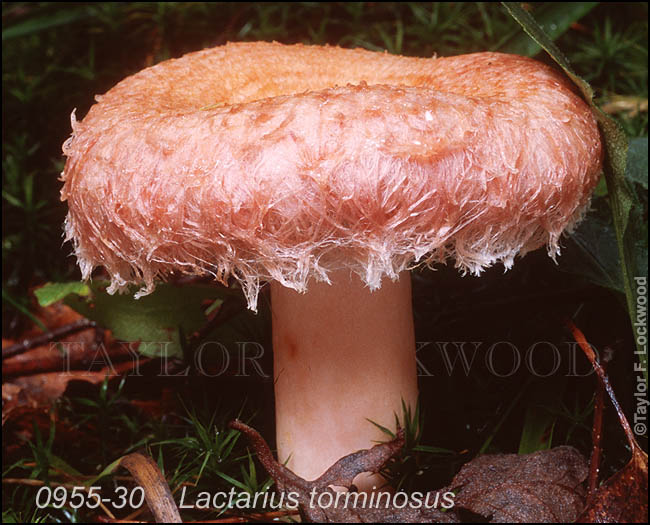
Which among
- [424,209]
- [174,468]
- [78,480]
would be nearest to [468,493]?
[424,209]

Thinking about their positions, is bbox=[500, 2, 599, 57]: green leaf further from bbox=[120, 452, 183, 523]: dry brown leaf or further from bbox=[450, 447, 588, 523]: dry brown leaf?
Result: bbox=[120, 452, 183, 523]: dry brown leaf

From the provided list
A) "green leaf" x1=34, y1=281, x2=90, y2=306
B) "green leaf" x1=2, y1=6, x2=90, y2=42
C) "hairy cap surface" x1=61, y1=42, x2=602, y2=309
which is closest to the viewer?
"hairy cap surface" x1=61, y1=42, x2=602, y2=309

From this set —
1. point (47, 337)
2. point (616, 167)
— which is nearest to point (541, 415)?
point (616, 167)

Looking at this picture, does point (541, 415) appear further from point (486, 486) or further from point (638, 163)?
point (638, 163)

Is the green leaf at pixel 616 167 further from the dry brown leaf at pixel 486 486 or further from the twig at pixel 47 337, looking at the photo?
the twig at pixel 47 337

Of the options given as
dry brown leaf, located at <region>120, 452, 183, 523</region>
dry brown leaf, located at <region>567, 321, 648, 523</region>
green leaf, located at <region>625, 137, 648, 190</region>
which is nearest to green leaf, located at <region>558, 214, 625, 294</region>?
green leaf, located at <region>625, 137, 648, 190</region>
